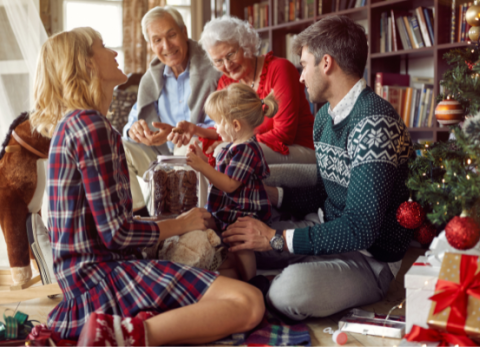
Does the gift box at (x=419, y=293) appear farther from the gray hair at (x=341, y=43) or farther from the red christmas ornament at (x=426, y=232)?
the gray hair at (x=341, y=43)

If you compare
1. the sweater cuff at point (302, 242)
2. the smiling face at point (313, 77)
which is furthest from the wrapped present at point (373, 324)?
the smiling face at point (313, 77)

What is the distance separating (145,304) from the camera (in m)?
1.31

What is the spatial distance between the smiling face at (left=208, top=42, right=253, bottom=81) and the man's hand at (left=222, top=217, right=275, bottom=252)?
1.15 metres

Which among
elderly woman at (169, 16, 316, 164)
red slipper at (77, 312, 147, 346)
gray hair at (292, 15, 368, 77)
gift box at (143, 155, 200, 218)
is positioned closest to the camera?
red slipper at (77, 312, 147, 346)

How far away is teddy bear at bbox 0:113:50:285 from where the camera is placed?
5.88 feet

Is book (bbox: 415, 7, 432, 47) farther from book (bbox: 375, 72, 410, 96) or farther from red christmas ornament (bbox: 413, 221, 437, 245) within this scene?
red christmas ornament (bbox: 413, 221, 437, 245)

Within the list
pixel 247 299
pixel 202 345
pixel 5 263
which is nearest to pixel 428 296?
pixel 247 299

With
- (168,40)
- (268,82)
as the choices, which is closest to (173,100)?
(168,40)

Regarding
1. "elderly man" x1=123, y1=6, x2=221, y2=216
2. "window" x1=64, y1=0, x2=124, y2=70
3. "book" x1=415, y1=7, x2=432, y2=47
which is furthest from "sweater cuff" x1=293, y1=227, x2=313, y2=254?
"window" x1=64, y1=0, x2=124, y2=70

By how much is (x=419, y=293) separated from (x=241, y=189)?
2.54 feet

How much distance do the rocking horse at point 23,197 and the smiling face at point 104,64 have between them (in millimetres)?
503

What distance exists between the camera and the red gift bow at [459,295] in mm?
1178

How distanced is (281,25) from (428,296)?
297 cm

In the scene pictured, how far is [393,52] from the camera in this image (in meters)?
3.16
